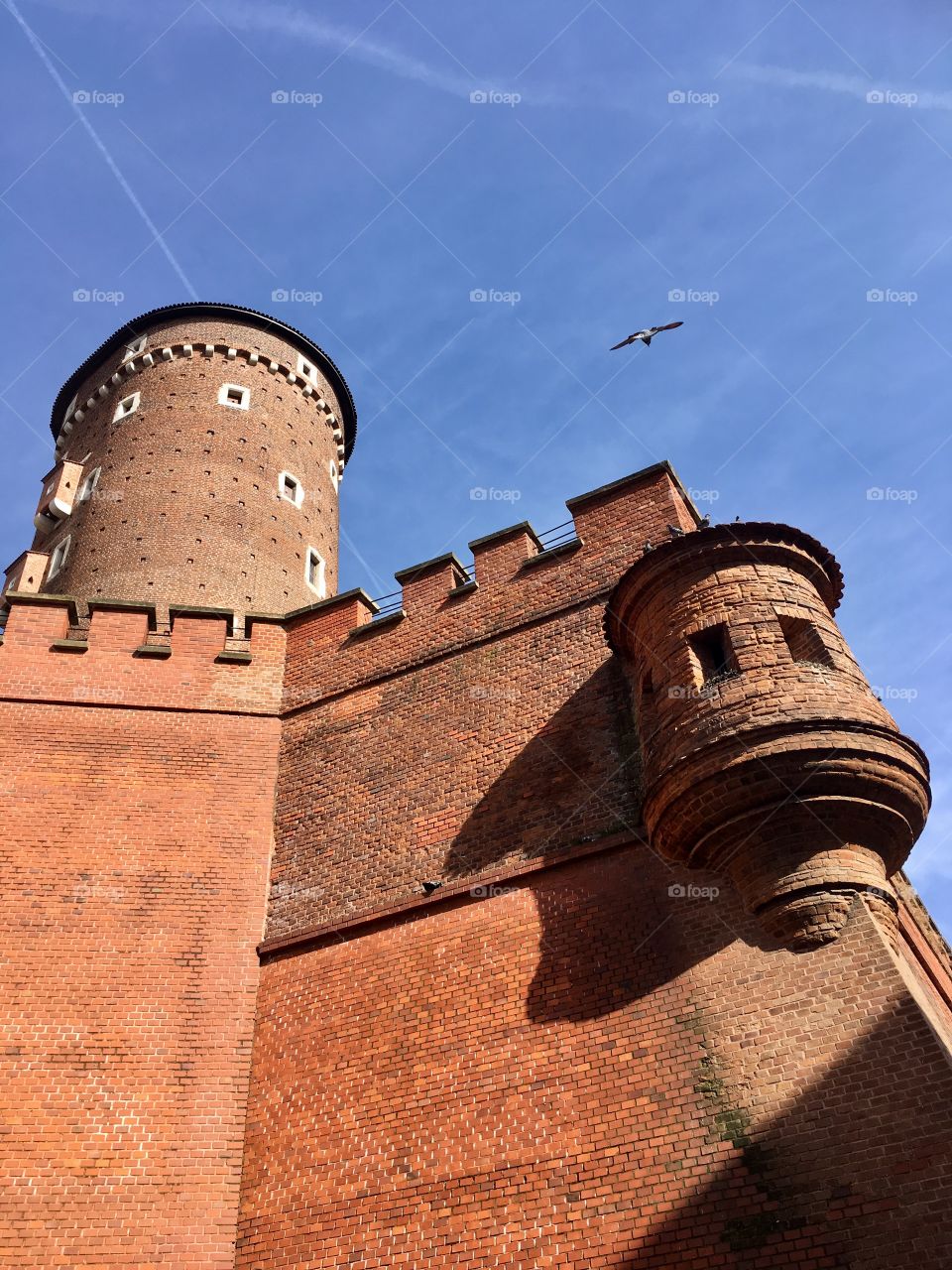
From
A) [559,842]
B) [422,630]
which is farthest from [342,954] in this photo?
[422,630]

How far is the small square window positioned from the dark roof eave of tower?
0.29 m

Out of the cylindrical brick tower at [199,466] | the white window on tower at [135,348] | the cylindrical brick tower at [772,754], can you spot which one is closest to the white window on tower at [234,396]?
the cylindrical brick tower at [199,466]

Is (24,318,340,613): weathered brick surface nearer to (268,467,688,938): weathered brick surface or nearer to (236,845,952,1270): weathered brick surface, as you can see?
(268,467,688,938): weathered brick surface

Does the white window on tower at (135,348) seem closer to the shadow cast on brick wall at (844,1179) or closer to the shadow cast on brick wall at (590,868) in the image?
the shadow cast on brick wall at (590,868)

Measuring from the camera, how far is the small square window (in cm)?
2264

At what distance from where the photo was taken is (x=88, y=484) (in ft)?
63.3

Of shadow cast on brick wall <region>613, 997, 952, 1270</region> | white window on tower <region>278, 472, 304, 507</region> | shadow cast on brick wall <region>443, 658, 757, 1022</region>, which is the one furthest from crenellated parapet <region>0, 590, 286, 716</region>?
shadow cast on brick wall <region>613, 997, 952, 1270</region>

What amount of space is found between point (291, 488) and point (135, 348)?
4.84 meters

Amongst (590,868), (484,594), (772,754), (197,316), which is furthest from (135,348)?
(772,754)

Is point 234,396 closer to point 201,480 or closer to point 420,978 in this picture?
point 201,480

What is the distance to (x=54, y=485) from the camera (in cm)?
1938

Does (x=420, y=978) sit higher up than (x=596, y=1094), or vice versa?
(x=420, y=978)

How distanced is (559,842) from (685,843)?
1484 mm

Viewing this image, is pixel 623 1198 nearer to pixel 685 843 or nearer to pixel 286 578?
pixel 685 843
